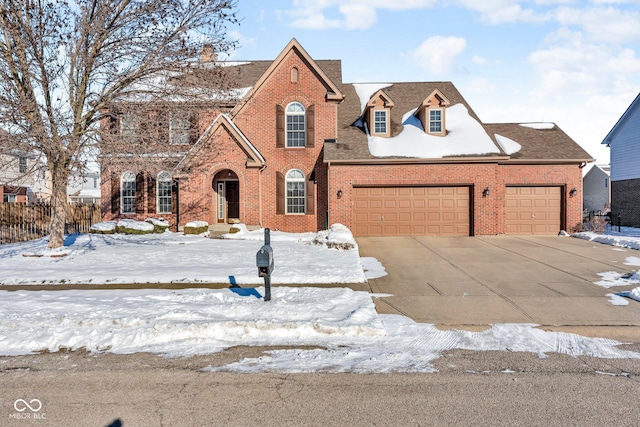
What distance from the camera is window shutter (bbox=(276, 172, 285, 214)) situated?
→ 814 inches

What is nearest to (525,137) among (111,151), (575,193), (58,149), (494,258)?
(575,193)

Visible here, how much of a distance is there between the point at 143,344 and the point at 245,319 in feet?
4.78

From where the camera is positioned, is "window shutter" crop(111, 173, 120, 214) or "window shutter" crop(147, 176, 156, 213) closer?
"window shutter" crop(147, 176, 156, 213)

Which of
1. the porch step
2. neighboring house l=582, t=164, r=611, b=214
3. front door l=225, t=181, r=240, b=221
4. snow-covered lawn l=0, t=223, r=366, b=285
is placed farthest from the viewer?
neighboring house l=582, t=164, r=611, b=214

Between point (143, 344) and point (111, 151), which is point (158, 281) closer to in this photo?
point (143, 344)

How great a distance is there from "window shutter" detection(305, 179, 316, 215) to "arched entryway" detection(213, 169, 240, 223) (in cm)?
366

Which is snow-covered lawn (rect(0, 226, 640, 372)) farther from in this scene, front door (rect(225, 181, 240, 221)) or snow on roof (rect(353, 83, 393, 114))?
snow on roof (rect(353, 83, 393, 114))

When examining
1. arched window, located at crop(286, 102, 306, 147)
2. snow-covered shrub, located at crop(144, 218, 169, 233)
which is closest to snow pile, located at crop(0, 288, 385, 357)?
snow-covered shrub, located at crop(144, 218, 169, 233)

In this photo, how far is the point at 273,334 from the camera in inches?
232

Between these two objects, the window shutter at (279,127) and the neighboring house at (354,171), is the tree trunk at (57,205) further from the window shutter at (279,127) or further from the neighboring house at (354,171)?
the window shutter at (279,127)

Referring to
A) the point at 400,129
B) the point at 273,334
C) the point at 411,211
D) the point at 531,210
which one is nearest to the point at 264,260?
the point at 273,334

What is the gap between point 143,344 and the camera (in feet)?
18.3

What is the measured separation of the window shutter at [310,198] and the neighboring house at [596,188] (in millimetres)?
39176

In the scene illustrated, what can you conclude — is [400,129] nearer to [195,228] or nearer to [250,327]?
[195,228]
